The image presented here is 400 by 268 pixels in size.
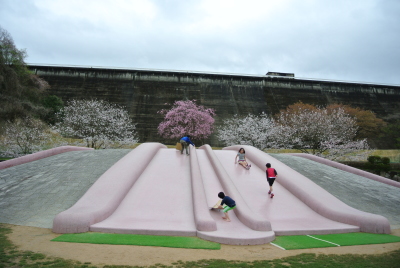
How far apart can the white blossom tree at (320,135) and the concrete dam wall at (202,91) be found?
10.6m

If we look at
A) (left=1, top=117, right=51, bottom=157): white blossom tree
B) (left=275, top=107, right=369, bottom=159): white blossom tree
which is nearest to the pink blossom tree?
(left=275, top=107, right=369, bottom=159): white blossom tree

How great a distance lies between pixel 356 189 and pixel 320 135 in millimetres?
16626

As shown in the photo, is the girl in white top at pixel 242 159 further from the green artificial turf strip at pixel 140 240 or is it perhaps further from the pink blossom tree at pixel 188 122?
the pink blossom tree at pixel 188 122

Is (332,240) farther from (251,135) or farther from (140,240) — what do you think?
(251,135)

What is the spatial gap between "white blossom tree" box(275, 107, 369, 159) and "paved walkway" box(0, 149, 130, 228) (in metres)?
20.2

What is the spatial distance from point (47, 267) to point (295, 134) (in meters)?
28.0

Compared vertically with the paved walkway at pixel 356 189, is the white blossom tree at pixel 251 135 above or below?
above

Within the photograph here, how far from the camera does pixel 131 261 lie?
5.49m

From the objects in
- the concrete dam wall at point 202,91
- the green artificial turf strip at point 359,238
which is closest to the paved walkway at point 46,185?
the green artificial turf strip at point 359,238

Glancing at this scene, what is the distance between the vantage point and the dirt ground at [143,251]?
561cm

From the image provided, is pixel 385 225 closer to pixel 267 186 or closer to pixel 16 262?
pixel 267 186

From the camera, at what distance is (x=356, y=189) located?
484 inches

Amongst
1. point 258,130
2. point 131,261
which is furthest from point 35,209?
point 258,130

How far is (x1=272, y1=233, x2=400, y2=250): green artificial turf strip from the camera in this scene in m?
7.14
